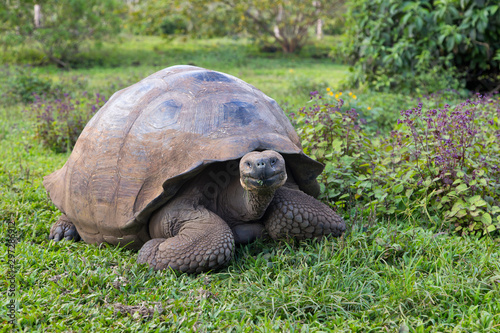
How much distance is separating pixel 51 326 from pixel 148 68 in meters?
9.78

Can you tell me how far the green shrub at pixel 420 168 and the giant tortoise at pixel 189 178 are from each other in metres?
0.58

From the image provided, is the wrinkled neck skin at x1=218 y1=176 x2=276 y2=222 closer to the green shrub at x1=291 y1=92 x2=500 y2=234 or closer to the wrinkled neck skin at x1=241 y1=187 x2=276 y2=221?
the wrinkled neck skin at x1=241 y1=187 x2=276 y2=221

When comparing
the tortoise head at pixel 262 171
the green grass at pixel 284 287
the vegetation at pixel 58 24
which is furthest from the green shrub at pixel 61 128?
the vegetation at pixel 58 24

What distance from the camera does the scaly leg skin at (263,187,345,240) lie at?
238 centimetres

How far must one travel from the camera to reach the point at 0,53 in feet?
38.3

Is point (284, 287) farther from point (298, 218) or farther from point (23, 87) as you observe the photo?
point (23, 87)

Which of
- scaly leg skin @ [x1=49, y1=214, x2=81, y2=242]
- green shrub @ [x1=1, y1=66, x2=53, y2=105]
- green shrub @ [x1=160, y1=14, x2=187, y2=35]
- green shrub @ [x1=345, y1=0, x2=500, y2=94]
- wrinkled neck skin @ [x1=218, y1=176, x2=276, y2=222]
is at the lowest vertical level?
scaly leg skin @ [x1=49, y1=214, x2=81, y2=242]

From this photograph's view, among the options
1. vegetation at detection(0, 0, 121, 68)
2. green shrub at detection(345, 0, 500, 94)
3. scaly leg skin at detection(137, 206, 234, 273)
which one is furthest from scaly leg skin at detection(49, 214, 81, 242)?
vegetation at detection(0, 0, 121, 68)

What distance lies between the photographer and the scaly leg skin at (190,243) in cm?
223

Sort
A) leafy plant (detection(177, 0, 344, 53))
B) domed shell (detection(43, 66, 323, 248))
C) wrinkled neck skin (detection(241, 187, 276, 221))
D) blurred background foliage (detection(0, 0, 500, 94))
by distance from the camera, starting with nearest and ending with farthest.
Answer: wrinkled neck skin (detection(241, 187, 276, 221)) → domed shell (detection(43, 66, 323, 248)) → blurred background foliage (detection(0, 0, 500, 94)) → leafy plant (detection(177, 0, 344, 53))

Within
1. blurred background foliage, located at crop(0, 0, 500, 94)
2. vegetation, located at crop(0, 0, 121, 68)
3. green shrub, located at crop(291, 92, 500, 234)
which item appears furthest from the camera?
vegetation, located at crop(0, 0, 121, 68)

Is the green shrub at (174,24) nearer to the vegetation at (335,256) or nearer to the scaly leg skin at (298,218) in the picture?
the vegetation at (335,256)

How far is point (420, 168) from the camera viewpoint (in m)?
2.92

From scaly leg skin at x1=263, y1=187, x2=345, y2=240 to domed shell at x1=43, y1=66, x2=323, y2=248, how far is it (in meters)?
0.24
